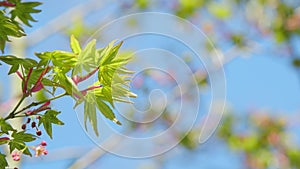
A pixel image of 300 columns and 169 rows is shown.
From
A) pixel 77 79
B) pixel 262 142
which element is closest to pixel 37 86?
pixel 77 79

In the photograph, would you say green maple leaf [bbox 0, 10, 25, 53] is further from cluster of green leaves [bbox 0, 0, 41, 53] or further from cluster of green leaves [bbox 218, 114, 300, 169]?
cluster of green leaves [bbox 218, 114, 300, 169]

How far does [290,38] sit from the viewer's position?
4121mm

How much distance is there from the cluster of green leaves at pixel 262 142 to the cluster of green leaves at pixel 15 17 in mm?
3627

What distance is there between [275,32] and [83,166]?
189cm

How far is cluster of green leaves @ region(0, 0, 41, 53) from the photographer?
905 millimetres

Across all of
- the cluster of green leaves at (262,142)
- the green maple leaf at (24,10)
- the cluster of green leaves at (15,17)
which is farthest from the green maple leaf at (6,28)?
the cluster of green leaves at (262,142)

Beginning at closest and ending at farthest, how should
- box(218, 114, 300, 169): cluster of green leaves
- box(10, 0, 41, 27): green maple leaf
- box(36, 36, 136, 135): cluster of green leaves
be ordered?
box(36, 36, 136, 135): cluster of green leaves < box(10, 0, 41, 27): green maple leaf < box(218, 114, 300, 169): cluster of green leaves

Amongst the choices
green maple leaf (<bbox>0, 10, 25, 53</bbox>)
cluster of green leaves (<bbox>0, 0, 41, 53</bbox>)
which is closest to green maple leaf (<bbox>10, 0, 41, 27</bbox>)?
cluster of green leaves (<bbox>0, 0, 41, 53</bbox>)

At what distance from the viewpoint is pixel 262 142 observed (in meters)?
4.58

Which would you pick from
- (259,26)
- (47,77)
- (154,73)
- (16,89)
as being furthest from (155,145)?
(47,77)

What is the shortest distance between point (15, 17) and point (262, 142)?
374 centimetres

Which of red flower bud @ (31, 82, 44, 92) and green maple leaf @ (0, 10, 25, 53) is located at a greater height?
green maple leaf @ (0, 10, 25, 53)

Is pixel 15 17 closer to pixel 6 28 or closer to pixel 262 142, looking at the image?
pixel 6 28

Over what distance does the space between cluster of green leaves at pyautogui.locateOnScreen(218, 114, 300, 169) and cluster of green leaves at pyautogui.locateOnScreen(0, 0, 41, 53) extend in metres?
3.63
